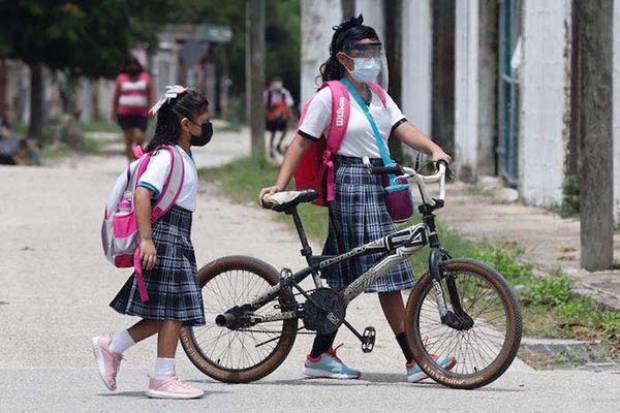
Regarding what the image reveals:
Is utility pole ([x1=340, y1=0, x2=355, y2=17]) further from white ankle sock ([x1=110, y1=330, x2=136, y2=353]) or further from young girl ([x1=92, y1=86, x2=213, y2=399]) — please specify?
white ankle sock ([x1=110, y1=330, x2=136, y2=353])

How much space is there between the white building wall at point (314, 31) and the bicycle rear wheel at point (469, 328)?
15557mm

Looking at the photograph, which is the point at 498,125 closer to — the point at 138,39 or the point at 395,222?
the point at 395,222

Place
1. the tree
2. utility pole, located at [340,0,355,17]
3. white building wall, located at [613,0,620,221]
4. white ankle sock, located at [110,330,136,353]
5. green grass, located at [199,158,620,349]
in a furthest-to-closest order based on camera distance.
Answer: the tree < utility pole, located at [340,0,355,17] < white building wall, located at [613,0,620,221] < green grass, located at [199,158,620,349] < white ankle sock, located at [110,330,136,353]

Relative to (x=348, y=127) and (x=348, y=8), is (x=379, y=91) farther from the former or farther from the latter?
(x=348, y=8)

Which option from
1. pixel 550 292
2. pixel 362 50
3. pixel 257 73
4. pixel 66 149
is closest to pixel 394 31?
pixel 257 73

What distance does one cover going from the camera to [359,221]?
839 centimetres

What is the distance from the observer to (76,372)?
8.57 meters

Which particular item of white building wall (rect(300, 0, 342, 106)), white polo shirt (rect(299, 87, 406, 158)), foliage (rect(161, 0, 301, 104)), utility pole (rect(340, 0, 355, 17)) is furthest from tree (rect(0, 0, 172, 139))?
foliage (rect(161, 0, 301, 104))

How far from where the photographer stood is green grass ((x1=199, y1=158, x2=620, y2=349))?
1005 centimetres

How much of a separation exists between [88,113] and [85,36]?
1183 inches

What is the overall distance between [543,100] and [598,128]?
589cm

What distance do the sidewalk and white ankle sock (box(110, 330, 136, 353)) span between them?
136 inches

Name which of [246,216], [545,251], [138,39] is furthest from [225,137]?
[545,251]

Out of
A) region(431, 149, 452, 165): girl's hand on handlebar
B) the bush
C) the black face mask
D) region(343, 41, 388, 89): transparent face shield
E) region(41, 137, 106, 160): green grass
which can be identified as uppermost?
region(343, 41, 388, 89): transparent face shield
